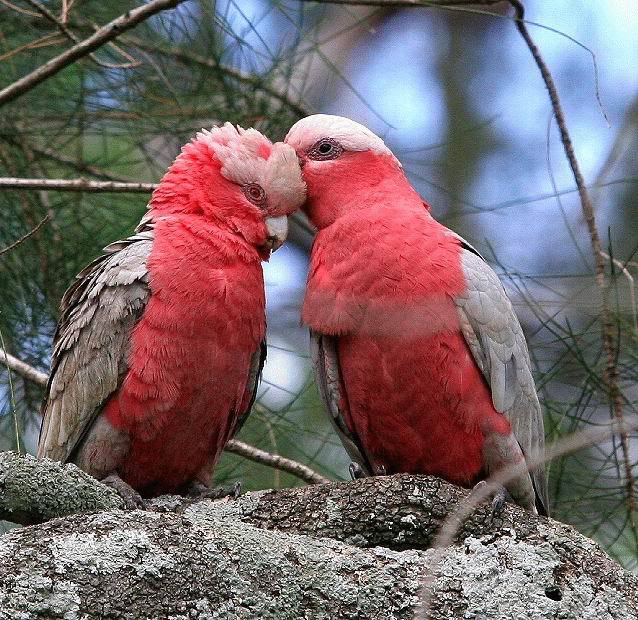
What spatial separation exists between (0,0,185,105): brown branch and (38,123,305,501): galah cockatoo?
662 mm

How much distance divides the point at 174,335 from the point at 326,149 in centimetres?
111

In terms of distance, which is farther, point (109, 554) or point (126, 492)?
point (126, 492)

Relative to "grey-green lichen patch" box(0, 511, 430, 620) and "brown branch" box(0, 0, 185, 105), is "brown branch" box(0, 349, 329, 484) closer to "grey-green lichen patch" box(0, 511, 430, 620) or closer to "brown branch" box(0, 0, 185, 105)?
"brown branch" box(0, 0, 185, 105)

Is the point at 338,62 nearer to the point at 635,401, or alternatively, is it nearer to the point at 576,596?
the point at 635,401

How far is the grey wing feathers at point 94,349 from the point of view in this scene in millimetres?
3996

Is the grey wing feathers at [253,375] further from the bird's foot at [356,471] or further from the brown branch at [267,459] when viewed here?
the bird's foot at [356,471]

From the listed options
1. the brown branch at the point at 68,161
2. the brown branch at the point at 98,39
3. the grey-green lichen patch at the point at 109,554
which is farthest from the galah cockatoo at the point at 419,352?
the brown branch at the point at 68,161

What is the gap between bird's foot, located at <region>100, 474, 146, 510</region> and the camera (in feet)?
11.5

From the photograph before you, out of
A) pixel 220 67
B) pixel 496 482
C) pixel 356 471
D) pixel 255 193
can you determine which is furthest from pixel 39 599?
pixel 220 67

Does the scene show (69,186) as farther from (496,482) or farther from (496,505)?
(496,482)

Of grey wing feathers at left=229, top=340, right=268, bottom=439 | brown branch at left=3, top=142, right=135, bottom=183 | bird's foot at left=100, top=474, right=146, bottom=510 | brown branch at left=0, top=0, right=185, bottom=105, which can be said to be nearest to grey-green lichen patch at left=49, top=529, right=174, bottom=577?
bird's foot at left=100, top=474, right=146, bottom=510

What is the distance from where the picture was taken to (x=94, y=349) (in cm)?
404

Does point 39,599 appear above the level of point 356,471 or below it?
below

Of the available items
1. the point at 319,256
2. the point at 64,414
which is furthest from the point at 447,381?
the point at 64,414
